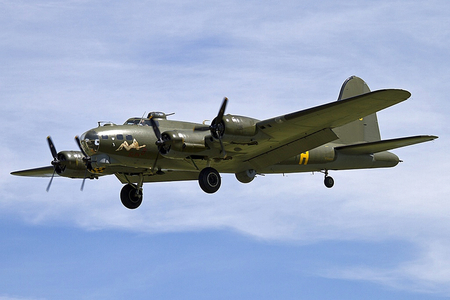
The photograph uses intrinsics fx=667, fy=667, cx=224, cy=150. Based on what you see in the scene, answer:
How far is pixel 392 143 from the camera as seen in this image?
2430 cm

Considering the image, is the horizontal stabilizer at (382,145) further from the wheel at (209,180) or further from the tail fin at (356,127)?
the wheel at (209,180)

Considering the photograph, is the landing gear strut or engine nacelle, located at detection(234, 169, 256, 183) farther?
the landing gear strut

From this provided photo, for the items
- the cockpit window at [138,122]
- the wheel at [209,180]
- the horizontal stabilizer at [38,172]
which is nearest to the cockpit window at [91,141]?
the cockpit window at [138,122]

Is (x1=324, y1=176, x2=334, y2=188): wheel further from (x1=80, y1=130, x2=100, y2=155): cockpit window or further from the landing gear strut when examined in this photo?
(x1=80, y1=130, x2=100, y2=155): cockpit window

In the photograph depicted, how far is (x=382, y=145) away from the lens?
985 inches

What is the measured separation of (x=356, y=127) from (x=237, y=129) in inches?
319

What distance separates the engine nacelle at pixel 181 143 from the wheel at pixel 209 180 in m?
0.82

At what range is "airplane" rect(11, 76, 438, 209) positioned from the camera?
70.6ft

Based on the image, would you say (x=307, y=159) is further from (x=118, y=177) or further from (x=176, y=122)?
(x=118, y=177)

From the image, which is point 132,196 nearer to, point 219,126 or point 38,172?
point 38,172

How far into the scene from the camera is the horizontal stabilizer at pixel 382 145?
23.2 metres

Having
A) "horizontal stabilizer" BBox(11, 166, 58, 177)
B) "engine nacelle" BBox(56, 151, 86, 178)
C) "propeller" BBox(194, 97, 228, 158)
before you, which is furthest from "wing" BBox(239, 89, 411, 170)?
"horizontal stabilizer" BBox(11, 166, 58, 177)

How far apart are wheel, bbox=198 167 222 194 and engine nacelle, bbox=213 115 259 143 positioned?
166 centimetres

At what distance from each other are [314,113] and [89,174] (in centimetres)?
979
